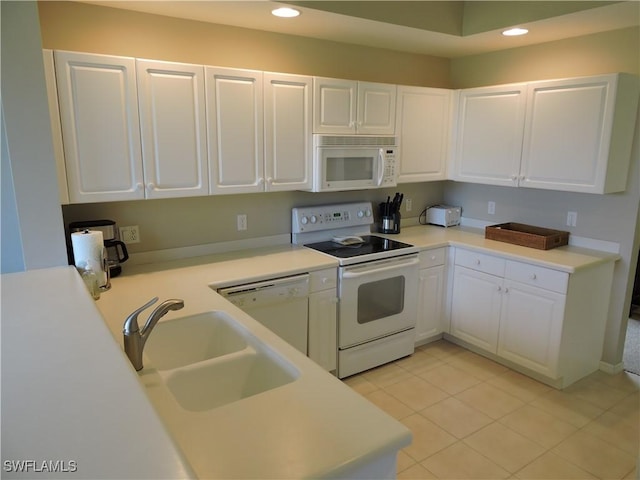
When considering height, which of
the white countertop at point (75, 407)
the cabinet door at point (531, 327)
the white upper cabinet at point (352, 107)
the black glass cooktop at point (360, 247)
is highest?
the white upper cabinet at point (352, 107)

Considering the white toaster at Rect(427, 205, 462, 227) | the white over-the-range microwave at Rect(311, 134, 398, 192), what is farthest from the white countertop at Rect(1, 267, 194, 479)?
the white toaster at Rect(427, 205, 462, 227)

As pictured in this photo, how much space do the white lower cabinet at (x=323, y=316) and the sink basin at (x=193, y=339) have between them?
0.97 meters

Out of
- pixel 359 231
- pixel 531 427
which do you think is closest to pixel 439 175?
pixel 359 231

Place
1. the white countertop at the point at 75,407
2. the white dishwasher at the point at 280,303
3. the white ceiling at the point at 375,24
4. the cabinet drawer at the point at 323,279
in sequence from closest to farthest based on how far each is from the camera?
the white countertop at the point at 75,407
the white ceiling at the point at 375,24
the white dishwasher at the point at 280,303
the cabinet drawer at the point at 323,279

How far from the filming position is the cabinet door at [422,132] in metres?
3.49

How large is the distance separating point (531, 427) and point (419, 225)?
198 centimetres

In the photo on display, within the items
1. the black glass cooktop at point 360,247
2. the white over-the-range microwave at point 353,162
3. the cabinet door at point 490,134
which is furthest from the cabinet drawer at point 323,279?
the cabinet door at point 490,134

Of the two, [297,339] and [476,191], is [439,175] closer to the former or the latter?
[476,191]

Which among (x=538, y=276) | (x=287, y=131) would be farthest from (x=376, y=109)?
(x=538, y=276)

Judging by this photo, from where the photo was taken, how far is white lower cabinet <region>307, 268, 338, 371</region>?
9.43ft

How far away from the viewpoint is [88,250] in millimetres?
2176

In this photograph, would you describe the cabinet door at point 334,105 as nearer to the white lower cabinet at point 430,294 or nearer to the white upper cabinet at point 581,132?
the white lower cabinet at point 430,294

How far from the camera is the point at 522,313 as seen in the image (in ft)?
10.2

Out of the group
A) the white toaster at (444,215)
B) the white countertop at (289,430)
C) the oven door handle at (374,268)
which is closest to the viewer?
the white countertop at (289,430)
